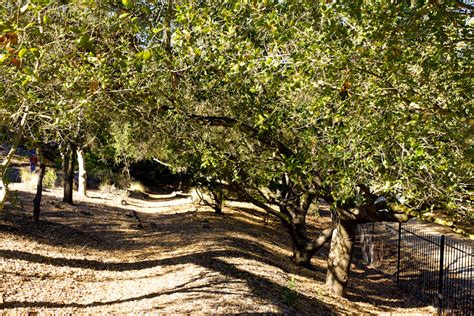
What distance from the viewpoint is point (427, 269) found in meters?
15.0

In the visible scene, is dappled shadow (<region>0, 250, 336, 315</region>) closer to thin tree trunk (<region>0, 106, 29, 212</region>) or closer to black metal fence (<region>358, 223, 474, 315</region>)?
thin tree trunk (<region>0, 106, 29, 212</region>)

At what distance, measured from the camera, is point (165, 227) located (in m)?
17.0

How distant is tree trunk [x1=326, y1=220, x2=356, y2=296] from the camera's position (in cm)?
1098

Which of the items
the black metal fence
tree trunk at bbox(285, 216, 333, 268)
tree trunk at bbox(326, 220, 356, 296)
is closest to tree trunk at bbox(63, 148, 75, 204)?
tree trunk at bbox(285, 216, 333, 268)

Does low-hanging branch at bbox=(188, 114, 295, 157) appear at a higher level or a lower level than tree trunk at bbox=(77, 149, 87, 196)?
higher

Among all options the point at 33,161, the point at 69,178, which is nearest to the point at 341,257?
the point at 69,178

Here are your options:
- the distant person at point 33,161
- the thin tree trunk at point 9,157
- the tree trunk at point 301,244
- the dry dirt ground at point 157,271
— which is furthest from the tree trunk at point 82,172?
the thin tree trunk at point 9,157

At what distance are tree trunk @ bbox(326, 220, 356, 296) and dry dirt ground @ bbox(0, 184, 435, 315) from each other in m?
0.41

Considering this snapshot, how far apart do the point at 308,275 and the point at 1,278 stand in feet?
26.2

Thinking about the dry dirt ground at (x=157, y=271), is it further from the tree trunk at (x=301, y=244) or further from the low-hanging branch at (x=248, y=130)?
the low-hanging branch at (x=248, y=130)

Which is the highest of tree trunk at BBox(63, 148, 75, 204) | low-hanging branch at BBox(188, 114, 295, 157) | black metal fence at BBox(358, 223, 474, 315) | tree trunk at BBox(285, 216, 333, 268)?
low-hanging branch at BBox(188, 114, 295, 157)

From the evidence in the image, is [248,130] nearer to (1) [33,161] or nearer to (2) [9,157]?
(2) [9,157]

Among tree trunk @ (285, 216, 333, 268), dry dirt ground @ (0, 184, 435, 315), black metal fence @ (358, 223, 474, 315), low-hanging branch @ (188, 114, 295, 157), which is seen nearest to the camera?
dry dirt ground @ (0, 184, 435, 315)

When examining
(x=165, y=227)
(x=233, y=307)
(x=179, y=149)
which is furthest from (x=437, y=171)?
(x=165, y=227)
